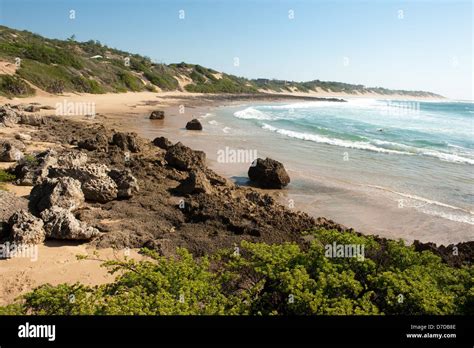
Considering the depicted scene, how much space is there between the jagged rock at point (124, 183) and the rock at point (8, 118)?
11920mm

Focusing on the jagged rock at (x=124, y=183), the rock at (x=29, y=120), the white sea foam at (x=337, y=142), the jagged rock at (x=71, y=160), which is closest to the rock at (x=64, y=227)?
the jagged rock at (x=124, y=183)

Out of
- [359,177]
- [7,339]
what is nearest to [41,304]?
[7,339]

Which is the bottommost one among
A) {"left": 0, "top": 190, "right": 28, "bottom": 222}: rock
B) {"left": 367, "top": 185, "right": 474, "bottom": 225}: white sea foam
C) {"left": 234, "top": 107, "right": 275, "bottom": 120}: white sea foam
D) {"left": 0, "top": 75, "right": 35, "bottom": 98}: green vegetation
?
{"left": 367, "top": 185, "right": 474, "bottom": 225}: white sea foam

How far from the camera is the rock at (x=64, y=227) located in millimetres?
8742

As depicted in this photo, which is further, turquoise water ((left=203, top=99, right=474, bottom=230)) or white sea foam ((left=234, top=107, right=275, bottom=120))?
white sea foam ((left=234, top=107, right=275, bottom=120))

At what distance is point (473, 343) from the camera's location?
3854 mm

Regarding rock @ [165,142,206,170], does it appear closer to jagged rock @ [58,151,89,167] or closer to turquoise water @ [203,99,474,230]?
jagged rock @ [58,151,89,167]

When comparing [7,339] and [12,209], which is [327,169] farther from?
[7,339]

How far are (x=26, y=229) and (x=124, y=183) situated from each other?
3.53 meters

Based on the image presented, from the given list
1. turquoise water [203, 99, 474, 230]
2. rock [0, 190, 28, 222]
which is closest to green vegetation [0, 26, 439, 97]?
turquoise water [203, 99, 474, 230]

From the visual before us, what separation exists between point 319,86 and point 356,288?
523 feet

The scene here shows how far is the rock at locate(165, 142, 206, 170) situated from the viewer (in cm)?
1504

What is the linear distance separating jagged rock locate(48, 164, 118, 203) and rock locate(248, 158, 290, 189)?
559cm

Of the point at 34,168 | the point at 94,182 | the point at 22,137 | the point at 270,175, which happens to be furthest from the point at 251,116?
the point at 94,182
